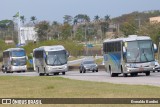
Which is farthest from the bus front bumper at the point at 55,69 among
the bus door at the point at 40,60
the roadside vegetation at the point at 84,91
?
the roadside vegetation at the point at 84,91

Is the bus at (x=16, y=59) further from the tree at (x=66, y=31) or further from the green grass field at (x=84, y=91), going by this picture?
the tree at (x=66, y=31)

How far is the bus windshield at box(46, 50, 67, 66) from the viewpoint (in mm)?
55088

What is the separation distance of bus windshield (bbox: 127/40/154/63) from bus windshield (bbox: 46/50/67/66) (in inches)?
594

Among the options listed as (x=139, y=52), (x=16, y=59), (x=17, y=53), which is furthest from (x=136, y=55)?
(x=16, y=59)

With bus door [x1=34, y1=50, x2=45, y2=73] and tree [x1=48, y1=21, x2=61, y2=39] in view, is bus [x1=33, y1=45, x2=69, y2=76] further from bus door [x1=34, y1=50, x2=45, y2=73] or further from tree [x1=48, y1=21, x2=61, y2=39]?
tree [x1=48, y1=21, x2=61, y2=39]

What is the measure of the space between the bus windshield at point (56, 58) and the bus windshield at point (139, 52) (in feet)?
49.5

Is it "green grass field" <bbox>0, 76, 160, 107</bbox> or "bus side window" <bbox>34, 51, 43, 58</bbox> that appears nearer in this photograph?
"green grass field" <bbox>0, 76, 160, 107</bbox>

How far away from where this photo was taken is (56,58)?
55250 mm

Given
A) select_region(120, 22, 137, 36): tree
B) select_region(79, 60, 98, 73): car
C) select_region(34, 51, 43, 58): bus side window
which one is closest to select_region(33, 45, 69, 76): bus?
select_region(34, 51, 43, 58): bus side window

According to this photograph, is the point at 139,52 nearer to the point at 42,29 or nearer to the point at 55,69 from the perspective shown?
the point at 55,69

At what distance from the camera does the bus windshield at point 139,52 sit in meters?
40.8

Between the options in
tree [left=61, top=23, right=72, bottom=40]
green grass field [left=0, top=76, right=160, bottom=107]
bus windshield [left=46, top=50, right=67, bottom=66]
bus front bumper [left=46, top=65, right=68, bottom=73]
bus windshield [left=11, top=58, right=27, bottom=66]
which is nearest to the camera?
green grass field [left=0, top=76, right=160, bottom=107]

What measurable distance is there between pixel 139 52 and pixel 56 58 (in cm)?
1595

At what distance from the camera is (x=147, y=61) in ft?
134
